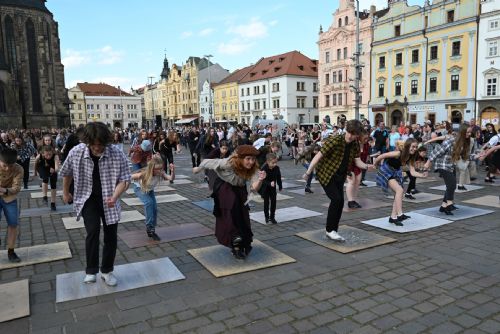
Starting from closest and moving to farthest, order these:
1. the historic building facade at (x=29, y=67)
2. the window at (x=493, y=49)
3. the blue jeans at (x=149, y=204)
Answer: the blue jeans at (x=149, y=204), the window at (x=493, y=49), the historic building facade at (x=29, y=67)

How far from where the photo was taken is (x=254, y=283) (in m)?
4.44

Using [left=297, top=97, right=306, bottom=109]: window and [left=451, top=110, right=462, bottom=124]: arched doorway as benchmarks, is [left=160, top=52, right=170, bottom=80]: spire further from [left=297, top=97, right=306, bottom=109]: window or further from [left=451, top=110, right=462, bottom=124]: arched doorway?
[left=451, top=110, right=462, bottom=124]: arched doorway

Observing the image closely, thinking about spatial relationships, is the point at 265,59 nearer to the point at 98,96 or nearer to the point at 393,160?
the point at 98,96

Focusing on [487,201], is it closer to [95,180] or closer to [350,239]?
[350,239]

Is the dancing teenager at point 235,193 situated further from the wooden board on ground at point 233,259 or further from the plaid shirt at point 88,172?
the plaid shirt at point 88,172

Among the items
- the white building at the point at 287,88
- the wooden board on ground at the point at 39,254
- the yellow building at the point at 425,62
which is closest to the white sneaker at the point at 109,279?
the wooden board on ground at the point at 39,254

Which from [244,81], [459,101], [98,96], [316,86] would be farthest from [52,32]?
[98,96]

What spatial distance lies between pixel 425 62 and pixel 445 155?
132 feet

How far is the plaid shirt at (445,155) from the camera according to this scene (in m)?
7.44

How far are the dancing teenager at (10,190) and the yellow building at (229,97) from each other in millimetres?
71475

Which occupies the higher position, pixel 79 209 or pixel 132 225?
pixel 79 209

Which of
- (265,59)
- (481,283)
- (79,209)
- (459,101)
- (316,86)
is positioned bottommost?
(481,283)

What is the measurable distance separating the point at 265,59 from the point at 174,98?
39317 millimetres

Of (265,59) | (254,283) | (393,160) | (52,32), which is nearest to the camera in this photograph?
(254,283)
